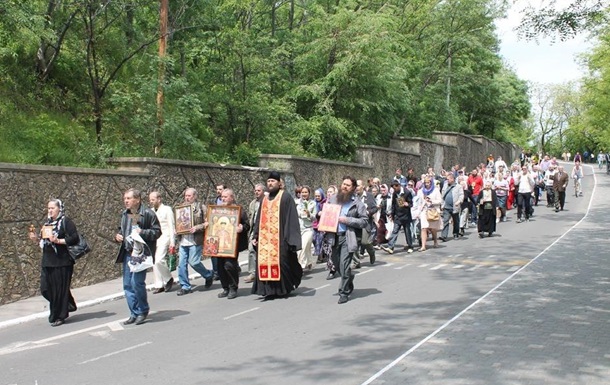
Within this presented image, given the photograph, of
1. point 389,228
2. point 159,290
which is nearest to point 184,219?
point 159,290

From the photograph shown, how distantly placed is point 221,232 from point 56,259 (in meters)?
2.89

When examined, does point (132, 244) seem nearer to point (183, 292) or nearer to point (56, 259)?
point (56, 259)

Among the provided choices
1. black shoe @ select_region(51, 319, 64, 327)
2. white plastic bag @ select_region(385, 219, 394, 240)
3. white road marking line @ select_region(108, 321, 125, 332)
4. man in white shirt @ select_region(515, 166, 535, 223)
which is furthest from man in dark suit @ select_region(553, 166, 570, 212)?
black shoe @ select_region(51, 319, 64, 327)

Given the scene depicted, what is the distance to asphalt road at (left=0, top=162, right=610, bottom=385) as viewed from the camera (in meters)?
7.14

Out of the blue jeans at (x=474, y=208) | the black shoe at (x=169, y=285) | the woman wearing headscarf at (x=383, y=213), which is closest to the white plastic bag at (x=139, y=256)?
the black shoe at (x=169, y=285)

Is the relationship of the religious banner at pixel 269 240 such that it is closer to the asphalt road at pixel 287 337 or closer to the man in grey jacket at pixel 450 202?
the asphalt road at pixel 287 337

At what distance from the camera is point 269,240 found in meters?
11.6

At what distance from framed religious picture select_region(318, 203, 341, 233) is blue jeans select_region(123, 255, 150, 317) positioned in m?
2.94

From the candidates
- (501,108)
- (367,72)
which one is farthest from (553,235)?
(501,108)

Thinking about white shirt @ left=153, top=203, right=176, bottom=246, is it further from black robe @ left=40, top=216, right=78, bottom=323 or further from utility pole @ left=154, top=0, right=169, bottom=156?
utility pole @ left=154, top=0, right=169, bottom=156

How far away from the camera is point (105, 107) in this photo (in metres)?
18.3

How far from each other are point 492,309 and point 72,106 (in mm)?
12419

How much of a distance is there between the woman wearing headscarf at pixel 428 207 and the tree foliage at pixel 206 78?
16.2 feet

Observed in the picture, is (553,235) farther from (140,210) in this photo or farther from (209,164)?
(140,210)
